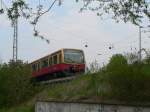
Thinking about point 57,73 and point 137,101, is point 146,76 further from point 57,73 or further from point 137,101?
point 57,73

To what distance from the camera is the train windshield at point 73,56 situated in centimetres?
4157

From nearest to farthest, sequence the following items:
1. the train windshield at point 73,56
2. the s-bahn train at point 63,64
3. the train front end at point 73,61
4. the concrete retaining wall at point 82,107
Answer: the concrete retaining wall at point 82,107, the s-bahn train at point 63,64, the train front end at point 73,61, the train windshield at point 73,56

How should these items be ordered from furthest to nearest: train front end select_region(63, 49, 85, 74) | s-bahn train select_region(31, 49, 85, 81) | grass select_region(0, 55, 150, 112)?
train front end select_region(63, 49, 85, 74) → s-bahn train select_region(31, 49, 85, 81) → grass select_region(0, 55, 150, 112)

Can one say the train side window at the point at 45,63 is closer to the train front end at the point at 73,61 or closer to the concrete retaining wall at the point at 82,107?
the train front end at the point at 73,61

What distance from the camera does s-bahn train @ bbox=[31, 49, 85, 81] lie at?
40.9 metres

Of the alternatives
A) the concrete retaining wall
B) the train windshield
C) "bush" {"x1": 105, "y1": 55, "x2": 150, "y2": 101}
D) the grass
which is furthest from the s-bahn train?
"bush" {"x1": 105, "y1": 55, "x2": 150, "y2": 101}

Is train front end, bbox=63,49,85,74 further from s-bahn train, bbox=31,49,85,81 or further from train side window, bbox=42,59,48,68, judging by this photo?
train side window, bbox=42,59,48,68

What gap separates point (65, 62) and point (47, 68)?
10.3 ft

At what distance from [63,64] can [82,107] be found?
17918 millimetres

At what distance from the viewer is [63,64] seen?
4072 centimetres

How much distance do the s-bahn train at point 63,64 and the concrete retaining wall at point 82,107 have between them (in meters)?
9.59

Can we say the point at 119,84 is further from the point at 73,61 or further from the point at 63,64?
the point at 73,61

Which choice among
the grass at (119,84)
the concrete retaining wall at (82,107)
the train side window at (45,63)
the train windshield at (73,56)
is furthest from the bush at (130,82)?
the train side window at (45,63)

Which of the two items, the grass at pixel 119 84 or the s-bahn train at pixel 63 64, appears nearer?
the grass at pixel 119 84
